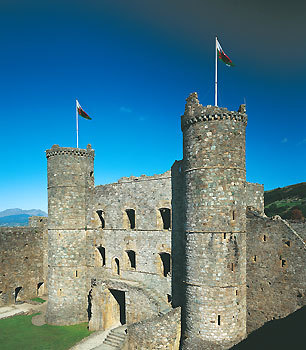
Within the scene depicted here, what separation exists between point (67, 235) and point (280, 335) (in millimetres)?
17088

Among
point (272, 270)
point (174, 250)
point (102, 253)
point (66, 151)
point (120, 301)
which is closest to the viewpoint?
point (272, 270)

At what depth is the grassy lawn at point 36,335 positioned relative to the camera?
21312 mm

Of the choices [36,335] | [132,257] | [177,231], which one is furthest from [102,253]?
[177,231]

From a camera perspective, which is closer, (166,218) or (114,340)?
(114,340)

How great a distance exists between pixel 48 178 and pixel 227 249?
53.9ft

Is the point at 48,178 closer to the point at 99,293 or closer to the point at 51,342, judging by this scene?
the point at 99,293

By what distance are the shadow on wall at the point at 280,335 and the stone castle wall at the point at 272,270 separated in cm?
33

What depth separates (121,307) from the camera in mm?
25188

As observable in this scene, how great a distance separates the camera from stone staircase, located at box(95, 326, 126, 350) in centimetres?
2007

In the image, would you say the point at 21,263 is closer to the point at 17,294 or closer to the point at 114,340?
the point at 17,294

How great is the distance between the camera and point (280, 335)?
55.4 feet

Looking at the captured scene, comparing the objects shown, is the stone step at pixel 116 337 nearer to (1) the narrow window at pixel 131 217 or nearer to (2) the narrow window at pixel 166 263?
(2) the narrow window at pixel 166 263

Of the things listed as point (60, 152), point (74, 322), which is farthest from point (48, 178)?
point (74, 322)

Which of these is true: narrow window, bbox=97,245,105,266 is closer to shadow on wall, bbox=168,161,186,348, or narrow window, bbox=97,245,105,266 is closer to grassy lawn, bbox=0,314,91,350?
grassy lawn, bbox=0,314,91,350
